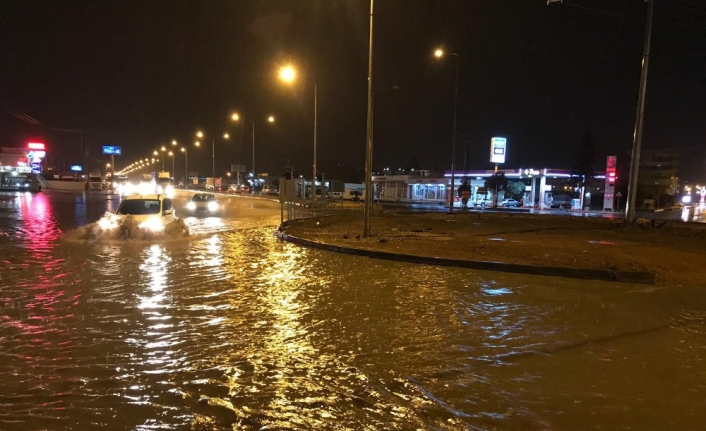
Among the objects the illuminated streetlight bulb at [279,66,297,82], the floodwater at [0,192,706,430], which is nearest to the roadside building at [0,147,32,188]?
the illuminated streetlight bulb at [279,66,297,82]

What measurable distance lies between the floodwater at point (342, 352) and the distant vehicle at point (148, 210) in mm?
6172

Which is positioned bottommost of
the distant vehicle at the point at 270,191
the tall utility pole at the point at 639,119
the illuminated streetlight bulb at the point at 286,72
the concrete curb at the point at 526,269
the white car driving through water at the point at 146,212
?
the distant vehicle at the point at 270,191

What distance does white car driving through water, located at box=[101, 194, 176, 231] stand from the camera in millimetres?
16719

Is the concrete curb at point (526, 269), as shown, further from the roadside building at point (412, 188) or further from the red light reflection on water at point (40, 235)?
the roadside building at point (412, 188)

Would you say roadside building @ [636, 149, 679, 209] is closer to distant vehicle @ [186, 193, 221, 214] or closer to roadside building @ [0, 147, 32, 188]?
distant vehicle @ [186, 193, 221, 214]

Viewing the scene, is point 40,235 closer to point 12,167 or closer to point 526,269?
point 526,269

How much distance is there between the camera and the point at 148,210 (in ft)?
57.7

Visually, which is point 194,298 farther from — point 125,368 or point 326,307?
point 125,368

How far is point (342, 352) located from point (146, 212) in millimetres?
14047

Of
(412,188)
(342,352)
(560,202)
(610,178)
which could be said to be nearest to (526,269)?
(342,352)

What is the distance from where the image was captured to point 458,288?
31.3 feet

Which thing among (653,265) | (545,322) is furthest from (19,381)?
(653,265)

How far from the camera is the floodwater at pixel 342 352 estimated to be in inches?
165

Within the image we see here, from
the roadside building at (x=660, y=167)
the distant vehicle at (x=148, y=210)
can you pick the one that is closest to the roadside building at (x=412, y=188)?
the distant vehicle at (x=148, y=210)
